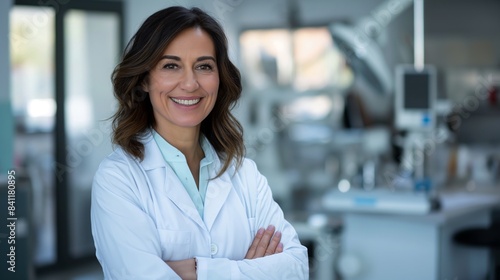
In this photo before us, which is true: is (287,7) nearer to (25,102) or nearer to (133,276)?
(25,102)

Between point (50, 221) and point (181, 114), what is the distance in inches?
150

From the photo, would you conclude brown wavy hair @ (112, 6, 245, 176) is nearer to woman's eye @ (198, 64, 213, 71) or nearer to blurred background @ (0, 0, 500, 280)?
woman's eye @ (198, 64, 213, 71)

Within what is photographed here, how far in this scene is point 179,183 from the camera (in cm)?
161

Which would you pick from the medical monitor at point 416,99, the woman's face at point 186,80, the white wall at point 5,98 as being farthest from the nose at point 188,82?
the medical monitor at point 416,99

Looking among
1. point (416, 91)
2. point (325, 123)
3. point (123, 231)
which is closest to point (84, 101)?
point (325, 123)

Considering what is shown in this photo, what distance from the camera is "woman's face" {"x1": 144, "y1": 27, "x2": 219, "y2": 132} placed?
1.56 m

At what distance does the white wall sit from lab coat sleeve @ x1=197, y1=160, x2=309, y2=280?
1.18 metres

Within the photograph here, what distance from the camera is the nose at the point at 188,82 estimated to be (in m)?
1.55

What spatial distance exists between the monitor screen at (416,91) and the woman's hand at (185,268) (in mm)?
→ 2511

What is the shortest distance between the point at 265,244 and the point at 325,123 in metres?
4.71

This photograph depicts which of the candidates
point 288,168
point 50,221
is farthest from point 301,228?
point 50,221

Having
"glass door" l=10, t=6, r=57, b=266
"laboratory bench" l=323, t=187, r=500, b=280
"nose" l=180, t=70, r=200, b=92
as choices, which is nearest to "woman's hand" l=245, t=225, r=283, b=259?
"nose" l=180, t=70, r=200, b=92

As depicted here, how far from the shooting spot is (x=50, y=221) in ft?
16.8

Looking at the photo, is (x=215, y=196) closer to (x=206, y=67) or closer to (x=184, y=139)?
(x=184, y=139)
